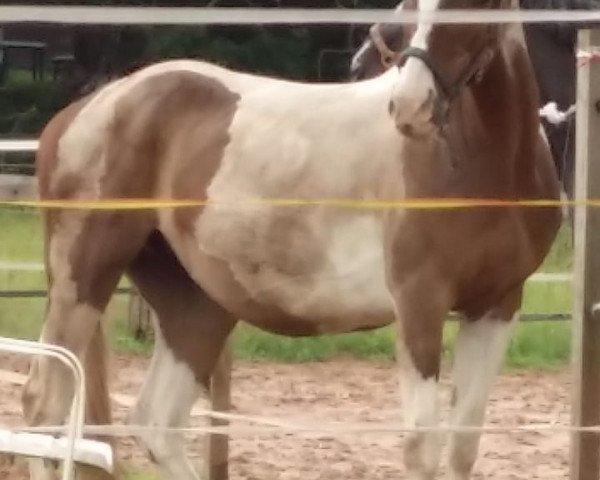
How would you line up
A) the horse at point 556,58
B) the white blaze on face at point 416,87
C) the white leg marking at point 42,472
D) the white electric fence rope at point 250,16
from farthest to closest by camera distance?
the horse at point 556,58 < the white leg marking at point 42,472 < the white blaze on face at point 416,87 < the white electric fence rope at point 250,16

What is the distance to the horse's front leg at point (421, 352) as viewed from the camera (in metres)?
2.96

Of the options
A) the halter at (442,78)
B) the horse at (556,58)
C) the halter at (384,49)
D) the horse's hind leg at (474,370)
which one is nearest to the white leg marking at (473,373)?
the horse's hind leg at (474,370)

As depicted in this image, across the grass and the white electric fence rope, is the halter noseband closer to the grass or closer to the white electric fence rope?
the white electric fence rope

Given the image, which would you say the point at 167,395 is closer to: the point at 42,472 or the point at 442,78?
the point at 42,472

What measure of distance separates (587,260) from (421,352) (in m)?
0.55

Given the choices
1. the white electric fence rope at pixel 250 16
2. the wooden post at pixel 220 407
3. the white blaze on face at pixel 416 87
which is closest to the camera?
the white electric fence rope at pixel 250 16

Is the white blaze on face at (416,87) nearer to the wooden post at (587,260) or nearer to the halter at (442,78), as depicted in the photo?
the halter at (442,78)

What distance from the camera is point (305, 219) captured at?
10.7ft

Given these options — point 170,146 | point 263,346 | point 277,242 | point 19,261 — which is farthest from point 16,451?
point 19,261

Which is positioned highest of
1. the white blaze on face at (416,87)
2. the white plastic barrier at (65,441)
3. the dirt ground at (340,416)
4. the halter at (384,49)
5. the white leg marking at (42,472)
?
the halter at (384,49)

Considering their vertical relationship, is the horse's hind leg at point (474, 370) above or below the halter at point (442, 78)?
below

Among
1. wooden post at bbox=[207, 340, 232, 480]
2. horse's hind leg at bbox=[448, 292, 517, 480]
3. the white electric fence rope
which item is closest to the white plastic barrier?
the white electric fence rope

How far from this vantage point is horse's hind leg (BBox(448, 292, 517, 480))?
124 inches

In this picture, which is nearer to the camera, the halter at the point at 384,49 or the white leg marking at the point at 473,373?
the white leg marking at the point at 473,373
